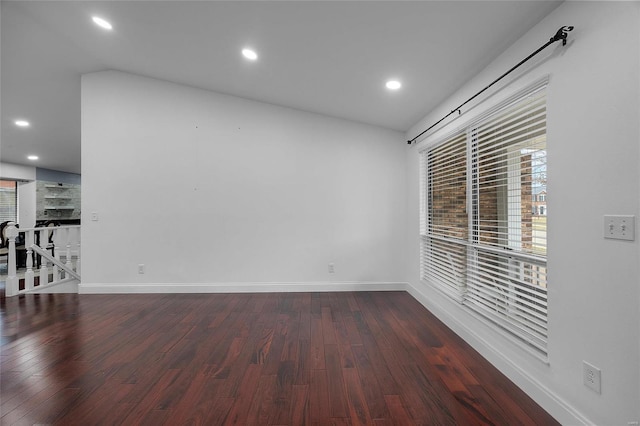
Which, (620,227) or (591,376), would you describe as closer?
(620,227)

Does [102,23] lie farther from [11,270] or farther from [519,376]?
[519,376]

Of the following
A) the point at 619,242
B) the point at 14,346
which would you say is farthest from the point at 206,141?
the point at 619,242

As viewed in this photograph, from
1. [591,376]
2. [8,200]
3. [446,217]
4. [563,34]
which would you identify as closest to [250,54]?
[563,34]

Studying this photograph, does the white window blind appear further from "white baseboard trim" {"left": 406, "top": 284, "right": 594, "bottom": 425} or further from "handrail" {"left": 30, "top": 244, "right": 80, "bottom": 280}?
"handrail" {"left": 30, "top": 244, "right": 80, "bottom": 280}

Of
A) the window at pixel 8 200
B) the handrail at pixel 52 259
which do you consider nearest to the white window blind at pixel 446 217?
the handrail at pixel 52 259

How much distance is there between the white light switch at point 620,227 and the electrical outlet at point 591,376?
67 cm

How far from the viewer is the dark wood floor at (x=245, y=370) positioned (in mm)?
1682

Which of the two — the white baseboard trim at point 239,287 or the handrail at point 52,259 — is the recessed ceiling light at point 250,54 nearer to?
the white baseboard trim at point 239,287

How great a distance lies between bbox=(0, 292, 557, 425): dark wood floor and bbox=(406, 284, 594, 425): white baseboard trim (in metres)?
0.06

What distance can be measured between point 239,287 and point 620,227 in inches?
154

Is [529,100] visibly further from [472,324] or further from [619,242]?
[472,324]

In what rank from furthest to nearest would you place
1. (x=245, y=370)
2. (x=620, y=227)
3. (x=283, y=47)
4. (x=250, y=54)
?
(x=250, y=54) → (x=283, y=47) → (x=245, y=370) → (x=620, y=227)

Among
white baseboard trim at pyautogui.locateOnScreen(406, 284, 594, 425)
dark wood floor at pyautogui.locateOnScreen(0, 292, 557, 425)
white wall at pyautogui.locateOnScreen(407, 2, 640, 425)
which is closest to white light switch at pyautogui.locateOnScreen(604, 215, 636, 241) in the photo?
white wall at pyautogui.locateOnScreen(407, 2, 640, 425)

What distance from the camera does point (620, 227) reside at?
131cm
